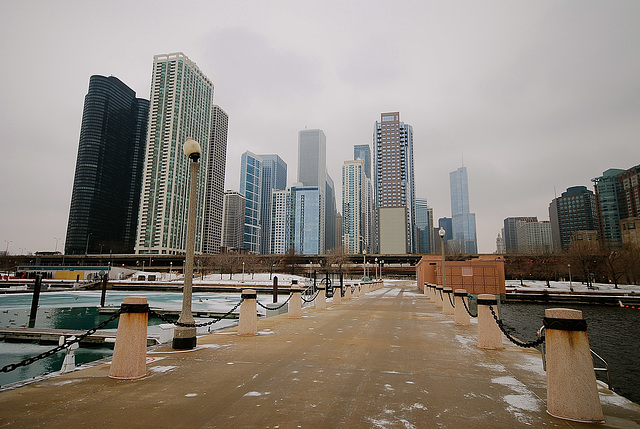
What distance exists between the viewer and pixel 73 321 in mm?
24953

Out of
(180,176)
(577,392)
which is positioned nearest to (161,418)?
(577,392)

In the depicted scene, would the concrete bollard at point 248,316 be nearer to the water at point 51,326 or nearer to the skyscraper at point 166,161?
the water at point 51,326

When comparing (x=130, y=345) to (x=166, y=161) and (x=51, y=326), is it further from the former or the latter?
(x=166, y=161)

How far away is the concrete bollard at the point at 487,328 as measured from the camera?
27.0 feet

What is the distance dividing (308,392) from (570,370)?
331 cm

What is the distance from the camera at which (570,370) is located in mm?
4102

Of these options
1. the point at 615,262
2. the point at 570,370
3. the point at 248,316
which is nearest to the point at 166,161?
the point at 615,262

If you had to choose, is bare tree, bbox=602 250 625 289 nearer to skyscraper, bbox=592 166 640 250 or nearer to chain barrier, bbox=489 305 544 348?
chain barrier, bbox=489 305 544 348

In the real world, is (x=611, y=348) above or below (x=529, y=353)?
below

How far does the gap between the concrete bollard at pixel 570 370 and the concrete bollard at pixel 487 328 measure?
4.01m

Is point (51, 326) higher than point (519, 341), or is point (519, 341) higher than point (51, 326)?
point (519, 341)

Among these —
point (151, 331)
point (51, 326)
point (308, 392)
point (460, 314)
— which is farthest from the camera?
point (51, 326)

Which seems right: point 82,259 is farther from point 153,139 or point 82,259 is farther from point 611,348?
point 611,348

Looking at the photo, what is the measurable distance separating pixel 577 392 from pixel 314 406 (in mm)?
3132
